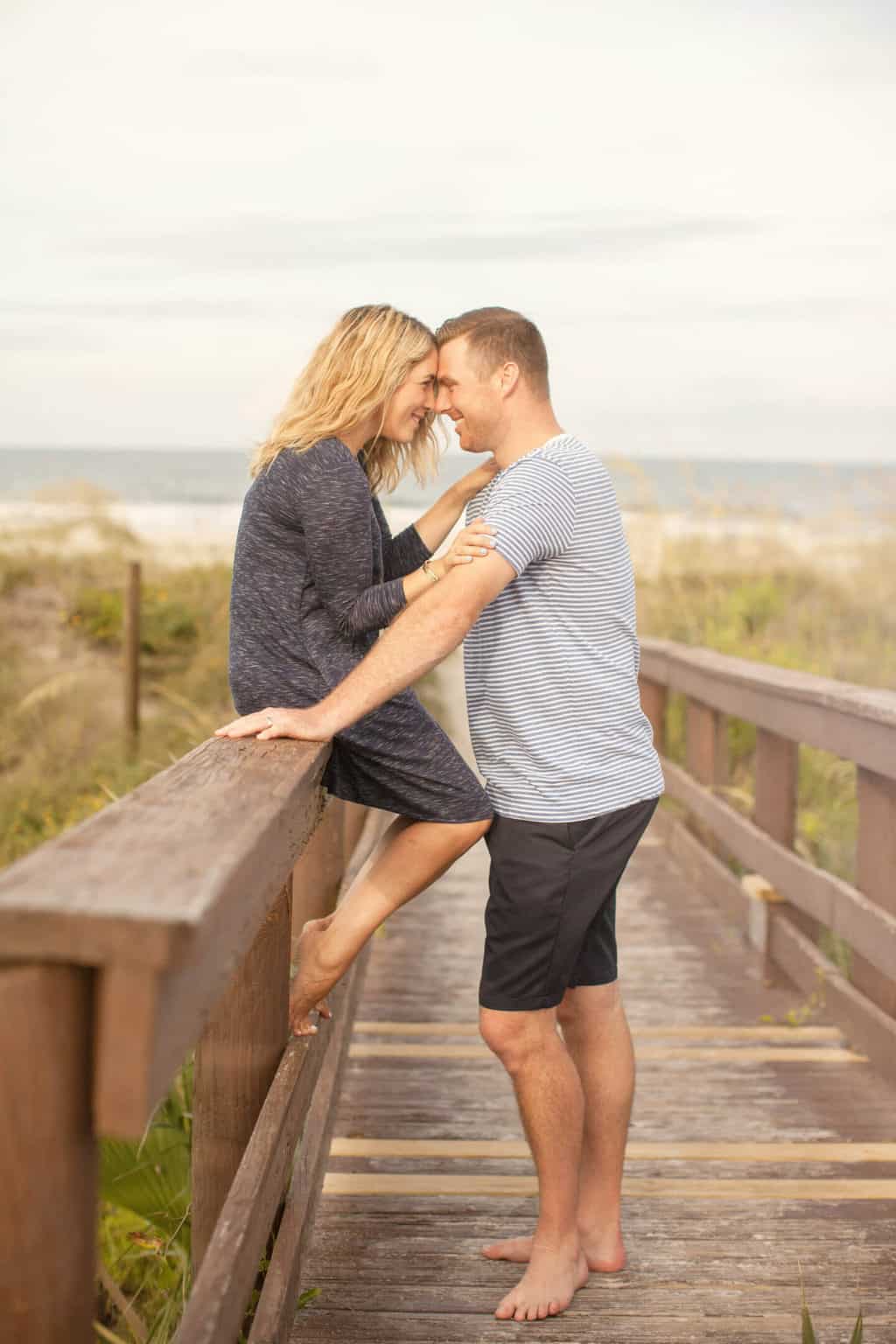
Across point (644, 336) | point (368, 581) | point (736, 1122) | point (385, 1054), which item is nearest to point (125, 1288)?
point (385, 1054)

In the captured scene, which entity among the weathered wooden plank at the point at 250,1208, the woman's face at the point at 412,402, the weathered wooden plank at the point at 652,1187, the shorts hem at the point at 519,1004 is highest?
the woman's face at the point at 412,402

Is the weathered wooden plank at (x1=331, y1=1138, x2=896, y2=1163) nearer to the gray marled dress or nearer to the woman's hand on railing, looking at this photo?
the gray marled dress

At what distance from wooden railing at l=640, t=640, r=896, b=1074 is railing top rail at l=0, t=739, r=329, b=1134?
92.3 inches

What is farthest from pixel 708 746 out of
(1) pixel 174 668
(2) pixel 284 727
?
(1) pixel 174 668

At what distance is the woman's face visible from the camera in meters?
2.75

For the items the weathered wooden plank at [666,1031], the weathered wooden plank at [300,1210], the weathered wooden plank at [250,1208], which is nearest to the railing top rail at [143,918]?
the weathered wooden plank at [250,1208]

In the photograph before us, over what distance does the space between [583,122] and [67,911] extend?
37.6 meters

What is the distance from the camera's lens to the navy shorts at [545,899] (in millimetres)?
2580

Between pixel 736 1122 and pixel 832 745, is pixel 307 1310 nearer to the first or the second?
pixel 736 1122

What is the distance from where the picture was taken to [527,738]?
2.58 m

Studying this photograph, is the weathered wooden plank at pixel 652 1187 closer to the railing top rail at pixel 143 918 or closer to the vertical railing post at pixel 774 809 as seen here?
the vertical railing post at pixel 774 809

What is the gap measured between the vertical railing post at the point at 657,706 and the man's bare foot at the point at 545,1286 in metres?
4.92

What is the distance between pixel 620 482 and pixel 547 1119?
35.9 metres

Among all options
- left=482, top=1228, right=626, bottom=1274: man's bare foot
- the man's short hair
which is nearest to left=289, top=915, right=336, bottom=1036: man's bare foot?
left=482, top=1228, right=626, bottom=1274: man's bare foot
